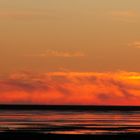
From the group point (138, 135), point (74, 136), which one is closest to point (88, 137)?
point (74, 136)

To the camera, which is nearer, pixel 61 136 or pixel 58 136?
pixel 58 136

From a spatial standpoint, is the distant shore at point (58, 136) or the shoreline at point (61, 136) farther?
the shoreline at point (61, 136)

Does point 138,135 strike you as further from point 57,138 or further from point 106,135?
point 57,138

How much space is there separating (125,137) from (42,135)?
23.7 ft

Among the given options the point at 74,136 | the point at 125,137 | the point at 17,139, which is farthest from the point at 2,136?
the point at 125,137

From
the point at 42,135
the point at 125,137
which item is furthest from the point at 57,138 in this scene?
the point at 125,137

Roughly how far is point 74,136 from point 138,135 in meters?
6.17

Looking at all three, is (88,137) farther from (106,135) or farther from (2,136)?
(2,136)

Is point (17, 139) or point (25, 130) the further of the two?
point (25, 130)

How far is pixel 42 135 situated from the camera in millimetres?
54219

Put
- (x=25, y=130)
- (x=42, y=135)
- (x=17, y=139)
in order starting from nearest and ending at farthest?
(x=17, y=139), (x=42, y=135), (x=25, y=130)

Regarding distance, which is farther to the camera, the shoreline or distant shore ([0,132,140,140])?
the shoreline

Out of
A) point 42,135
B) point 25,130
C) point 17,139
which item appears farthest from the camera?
point 25,130

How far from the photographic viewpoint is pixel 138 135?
186 feet
